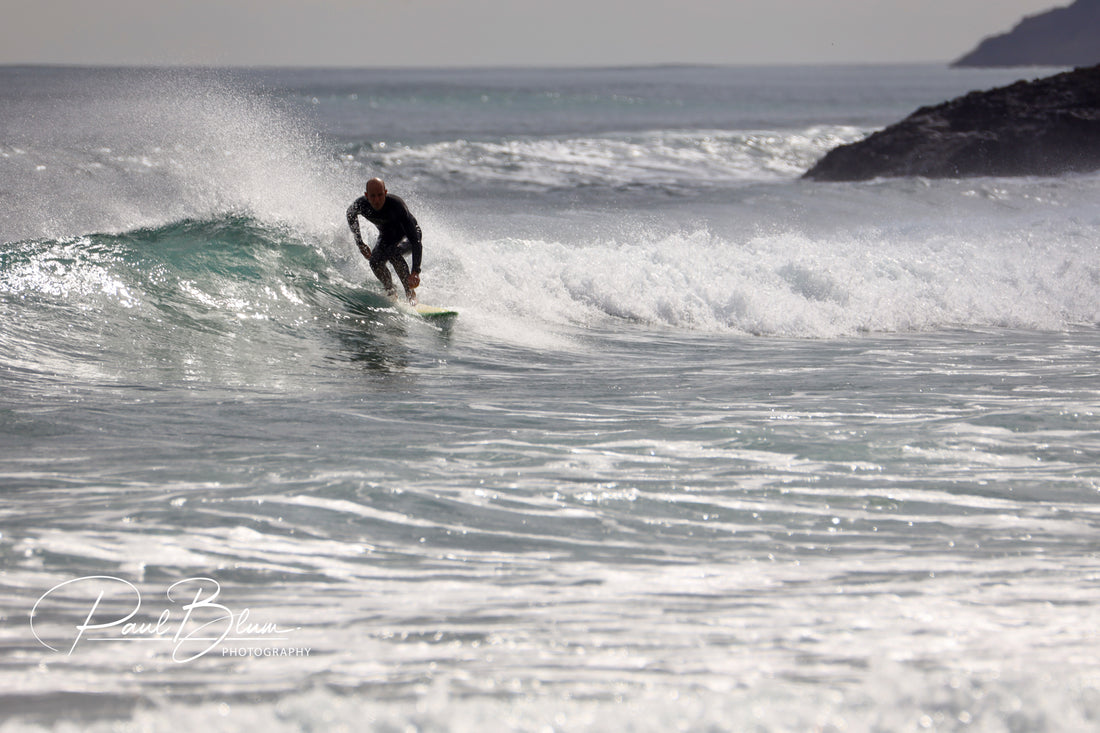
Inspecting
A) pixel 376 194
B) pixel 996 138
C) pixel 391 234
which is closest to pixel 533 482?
pixel 376 194

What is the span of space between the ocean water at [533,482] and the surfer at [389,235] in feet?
1.11

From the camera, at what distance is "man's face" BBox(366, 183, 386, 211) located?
954 cm

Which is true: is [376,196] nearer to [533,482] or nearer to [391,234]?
[391,234]

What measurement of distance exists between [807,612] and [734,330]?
693cm

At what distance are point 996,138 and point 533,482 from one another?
2173 centimetres

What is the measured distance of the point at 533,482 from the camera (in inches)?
195

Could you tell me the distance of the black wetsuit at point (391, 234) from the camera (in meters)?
9.70

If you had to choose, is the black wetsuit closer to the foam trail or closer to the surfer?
the surfer

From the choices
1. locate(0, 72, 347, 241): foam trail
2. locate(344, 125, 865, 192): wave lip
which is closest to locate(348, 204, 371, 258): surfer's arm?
locate(0, 72, 347, 241): foam trail

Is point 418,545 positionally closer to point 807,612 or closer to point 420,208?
point 807,612

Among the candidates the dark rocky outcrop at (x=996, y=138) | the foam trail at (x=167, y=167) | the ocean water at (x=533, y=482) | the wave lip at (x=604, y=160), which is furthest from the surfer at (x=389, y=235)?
the dark rocky outcrop at (x=996, y=138)

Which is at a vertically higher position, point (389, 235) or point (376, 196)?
point (376, 196)

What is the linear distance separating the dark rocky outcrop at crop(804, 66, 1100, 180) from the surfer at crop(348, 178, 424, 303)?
629 inches

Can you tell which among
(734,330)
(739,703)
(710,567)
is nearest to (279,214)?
(734,330)
